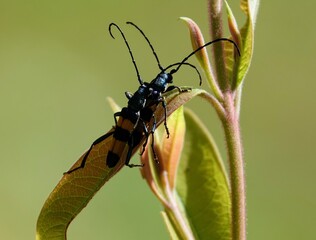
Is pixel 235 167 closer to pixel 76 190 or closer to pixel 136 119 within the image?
pixel 76 190

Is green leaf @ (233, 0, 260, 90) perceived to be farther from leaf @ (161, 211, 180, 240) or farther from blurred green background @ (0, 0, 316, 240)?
blurred green background @ (0, 0, 316, 240)

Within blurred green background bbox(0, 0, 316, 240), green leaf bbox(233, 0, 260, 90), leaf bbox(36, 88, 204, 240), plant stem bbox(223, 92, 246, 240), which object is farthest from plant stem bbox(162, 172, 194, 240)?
blurred green background bbox(0, 0, 316, 240)

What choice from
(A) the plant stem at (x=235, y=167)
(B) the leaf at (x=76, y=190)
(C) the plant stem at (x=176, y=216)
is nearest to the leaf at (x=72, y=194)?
(B) the leaf at (x=76, y=190)

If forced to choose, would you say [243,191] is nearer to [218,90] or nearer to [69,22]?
[218,90]

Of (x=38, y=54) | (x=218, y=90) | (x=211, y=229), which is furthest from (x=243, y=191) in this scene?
(x=38, y=54)

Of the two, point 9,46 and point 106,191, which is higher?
point 9,46

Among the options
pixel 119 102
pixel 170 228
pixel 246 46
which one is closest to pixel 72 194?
pixel 170 228

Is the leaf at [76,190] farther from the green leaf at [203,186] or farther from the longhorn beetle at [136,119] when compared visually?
the green leaf at [203,186]
